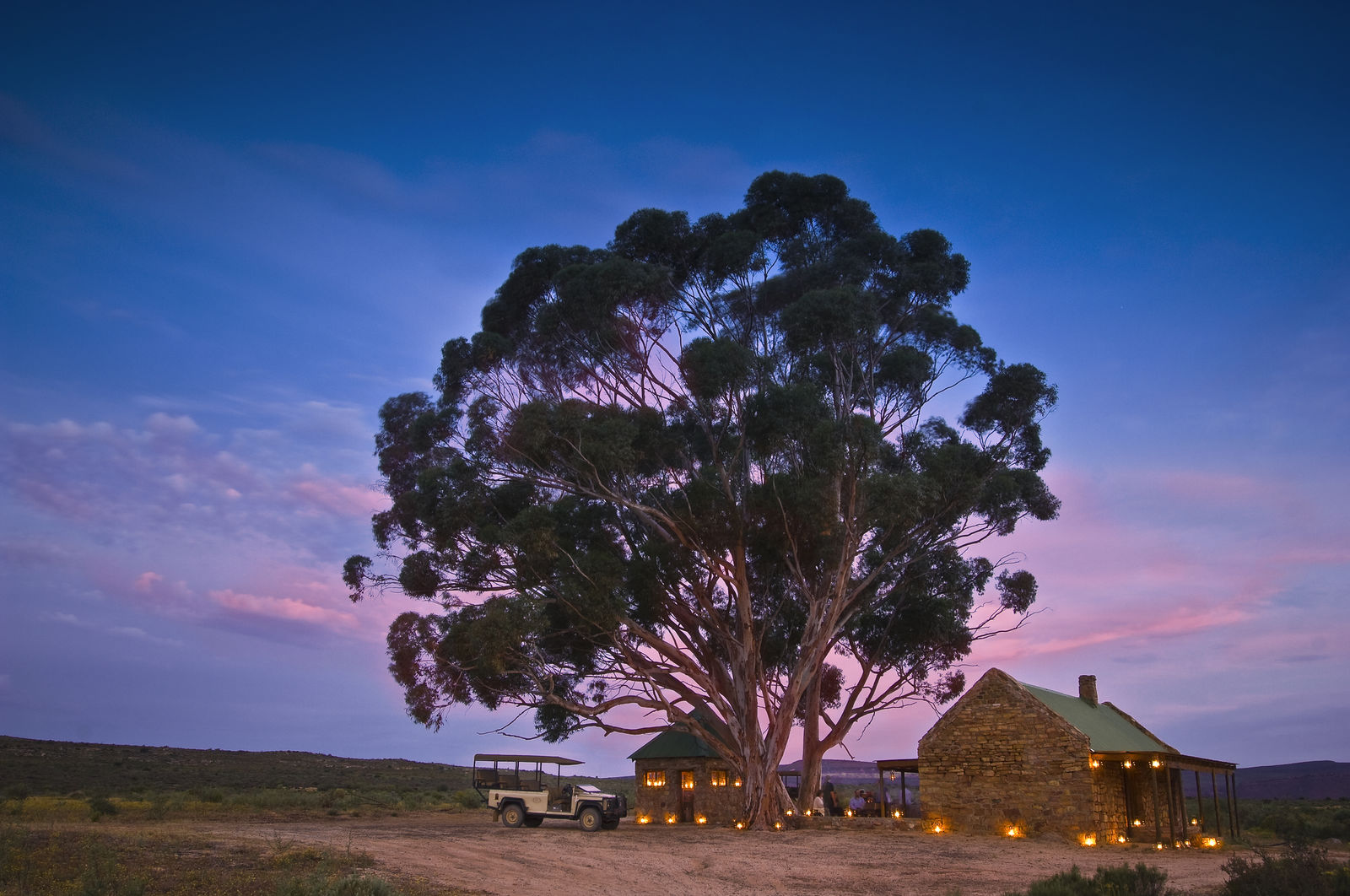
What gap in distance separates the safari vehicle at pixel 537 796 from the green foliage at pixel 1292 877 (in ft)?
53.1

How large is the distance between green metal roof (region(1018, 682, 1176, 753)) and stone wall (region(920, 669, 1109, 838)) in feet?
1.62

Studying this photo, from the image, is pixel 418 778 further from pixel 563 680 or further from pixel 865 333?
pixel 865 333

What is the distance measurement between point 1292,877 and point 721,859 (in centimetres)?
946

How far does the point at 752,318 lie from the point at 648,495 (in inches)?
246

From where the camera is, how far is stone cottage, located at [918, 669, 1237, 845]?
872 inches

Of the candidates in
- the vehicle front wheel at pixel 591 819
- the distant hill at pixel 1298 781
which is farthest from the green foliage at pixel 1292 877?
the distant hill at pixel 1298 781

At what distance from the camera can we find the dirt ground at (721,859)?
14.7m

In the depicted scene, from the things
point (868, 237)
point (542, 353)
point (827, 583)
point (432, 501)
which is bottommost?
point (827, 583)

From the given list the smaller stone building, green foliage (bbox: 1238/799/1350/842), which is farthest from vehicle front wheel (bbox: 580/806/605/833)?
green foliage (bbox: 1238/799/1350/842)

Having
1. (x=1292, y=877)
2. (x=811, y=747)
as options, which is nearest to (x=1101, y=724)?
(x=811, y=747)

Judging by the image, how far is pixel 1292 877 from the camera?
39.1 ft

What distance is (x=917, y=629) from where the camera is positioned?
1163 inches

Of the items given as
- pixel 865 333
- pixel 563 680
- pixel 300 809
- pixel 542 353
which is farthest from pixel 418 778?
pixel 865 333

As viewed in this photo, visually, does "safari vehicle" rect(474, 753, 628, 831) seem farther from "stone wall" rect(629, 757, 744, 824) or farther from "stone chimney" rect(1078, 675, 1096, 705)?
"stone chimney" rect(1078, 675, 1096, 705)
